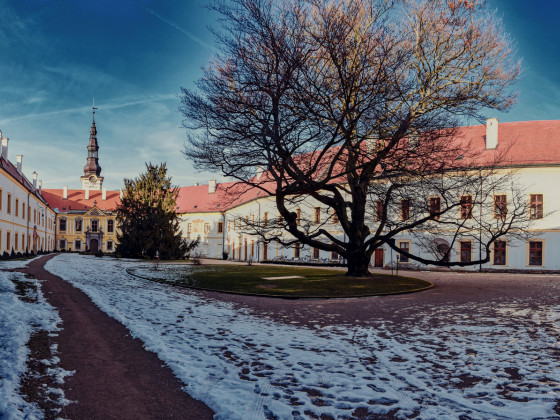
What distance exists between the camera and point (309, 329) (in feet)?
28.3

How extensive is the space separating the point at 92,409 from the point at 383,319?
6971 millimetres

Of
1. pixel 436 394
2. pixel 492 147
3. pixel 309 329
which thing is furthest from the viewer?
pixel 492 147

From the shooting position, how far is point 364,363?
6156 millimetres

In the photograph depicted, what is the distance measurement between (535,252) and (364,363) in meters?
29.9

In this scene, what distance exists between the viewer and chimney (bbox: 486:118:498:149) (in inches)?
1319

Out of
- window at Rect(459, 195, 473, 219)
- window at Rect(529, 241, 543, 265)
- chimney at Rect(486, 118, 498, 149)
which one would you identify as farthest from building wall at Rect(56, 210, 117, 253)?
window at Rect(459, 195, 473, 219)

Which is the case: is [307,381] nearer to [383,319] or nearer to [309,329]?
[309,329]

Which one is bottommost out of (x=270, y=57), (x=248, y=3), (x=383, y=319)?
(x=383, y=319)

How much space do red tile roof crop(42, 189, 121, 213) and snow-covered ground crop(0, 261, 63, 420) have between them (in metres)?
72.9

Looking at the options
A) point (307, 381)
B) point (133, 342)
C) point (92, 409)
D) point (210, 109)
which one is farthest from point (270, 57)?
point (92, 409)

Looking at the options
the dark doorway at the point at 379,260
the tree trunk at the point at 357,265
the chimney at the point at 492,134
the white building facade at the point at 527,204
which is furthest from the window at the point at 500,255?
the tree trunk at the point at 357,265

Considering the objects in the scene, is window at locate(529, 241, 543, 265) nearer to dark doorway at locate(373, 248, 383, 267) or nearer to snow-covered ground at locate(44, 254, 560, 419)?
dark doorway at locate(373, 248, 383, 267)

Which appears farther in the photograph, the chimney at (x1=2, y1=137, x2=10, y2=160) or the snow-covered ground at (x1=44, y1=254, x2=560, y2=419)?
the chimney at (x1=2, y1=137, x2=10, y2=160)

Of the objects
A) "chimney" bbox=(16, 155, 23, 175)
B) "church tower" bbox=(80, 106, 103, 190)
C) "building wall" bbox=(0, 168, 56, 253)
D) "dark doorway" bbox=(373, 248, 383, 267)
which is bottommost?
"dark doorway" bbox=(373, 248, 383, 267)
